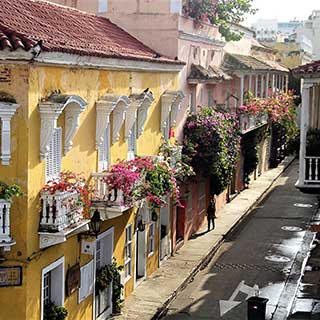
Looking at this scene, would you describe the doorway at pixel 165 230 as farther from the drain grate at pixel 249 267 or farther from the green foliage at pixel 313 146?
the green foliage at pixel 313 146

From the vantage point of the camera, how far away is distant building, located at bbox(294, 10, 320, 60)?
2795 inches

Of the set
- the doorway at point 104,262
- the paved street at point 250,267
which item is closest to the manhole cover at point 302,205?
the paved street at point 250,267

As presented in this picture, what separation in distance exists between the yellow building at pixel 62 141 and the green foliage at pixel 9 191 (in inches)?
6.1

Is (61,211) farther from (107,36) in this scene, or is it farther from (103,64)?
(107,36)

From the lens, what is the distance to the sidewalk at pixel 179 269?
19875 mm

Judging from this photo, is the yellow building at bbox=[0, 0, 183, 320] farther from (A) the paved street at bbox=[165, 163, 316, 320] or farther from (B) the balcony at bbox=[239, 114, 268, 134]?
(B) the balcony at bbox=[239, 114, 268, 134]

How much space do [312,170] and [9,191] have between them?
957 centimetres

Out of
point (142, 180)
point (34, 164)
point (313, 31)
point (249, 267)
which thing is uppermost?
point (313, 31)

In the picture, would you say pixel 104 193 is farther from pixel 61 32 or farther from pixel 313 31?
pixel 313 31

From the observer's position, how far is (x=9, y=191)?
13164 millimetres

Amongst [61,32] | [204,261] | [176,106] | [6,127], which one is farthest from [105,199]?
[204,261]

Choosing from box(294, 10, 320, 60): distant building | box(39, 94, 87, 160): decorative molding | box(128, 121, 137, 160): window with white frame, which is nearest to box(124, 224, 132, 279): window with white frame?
box(128, 121, 137, 160): window with white frame

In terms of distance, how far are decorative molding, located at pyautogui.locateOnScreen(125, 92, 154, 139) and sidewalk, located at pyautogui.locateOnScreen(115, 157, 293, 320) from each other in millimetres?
4514

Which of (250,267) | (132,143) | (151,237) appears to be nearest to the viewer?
(132,143)
